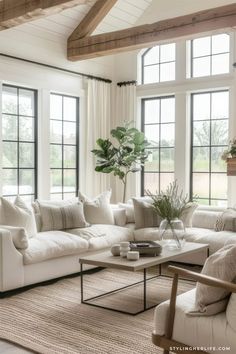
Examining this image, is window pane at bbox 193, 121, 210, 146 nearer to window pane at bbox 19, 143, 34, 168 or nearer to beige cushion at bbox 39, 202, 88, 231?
beige cushion at bbox 39, 202, 88, 231

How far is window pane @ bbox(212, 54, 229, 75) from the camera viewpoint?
6.74 m

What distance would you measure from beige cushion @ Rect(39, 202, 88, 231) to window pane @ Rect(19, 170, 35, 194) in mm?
1161

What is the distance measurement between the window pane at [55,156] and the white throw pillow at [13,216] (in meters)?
2.13

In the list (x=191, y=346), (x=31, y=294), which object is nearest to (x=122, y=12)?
(x=31, y=294)

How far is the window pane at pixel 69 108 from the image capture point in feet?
23.7

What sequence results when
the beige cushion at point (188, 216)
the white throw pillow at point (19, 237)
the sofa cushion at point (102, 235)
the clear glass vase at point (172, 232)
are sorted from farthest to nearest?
the beige cushion at point (188, 216) → the sofa cushion at point (102, 235) → the clear glass vase at point (172, 232) → the white throw pillow at point (19, 237)

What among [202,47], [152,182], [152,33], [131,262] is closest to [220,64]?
[202,47]

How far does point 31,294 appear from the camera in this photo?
443 centimetres

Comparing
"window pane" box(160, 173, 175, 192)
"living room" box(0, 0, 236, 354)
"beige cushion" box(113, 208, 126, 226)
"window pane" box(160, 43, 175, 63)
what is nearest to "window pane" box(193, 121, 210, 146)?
"living room" box(0, 0, 236, 354)

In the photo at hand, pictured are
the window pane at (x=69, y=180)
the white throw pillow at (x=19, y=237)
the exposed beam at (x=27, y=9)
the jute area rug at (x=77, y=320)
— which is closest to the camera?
the jute area rug at (x=77, y=320)

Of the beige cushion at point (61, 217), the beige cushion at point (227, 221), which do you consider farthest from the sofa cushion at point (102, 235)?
the beige cushion at point (227, 221)

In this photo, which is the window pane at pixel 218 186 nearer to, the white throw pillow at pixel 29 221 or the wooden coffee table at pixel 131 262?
the wooden coffee table at pixel 131 262

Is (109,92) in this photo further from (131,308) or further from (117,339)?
(117,339)

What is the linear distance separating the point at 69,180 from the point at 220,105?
2.71m
